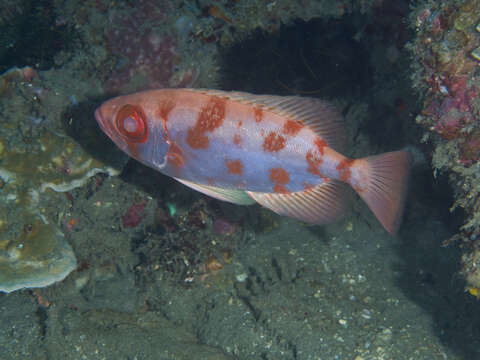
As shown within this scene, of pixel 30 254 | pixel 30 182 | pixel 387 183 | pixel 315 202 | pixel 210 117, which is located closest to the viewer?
pixel 210 117

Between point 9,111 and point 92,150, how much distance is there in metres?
0.87

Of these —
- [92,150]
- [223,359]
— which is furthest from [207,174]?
[223,359]

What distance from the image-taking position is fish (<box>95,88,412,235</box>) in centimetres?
245

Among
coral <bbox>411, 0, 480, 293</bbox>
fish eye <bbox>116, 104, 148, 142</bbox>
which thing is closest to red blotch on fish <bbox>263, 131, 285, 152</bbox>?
fish eye <bbox>116, 104, 148, 142</bbox>

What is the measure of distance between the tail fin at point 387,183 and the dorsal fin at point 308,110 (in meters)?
0.29

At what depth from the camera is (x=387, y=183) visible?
2.54 meters

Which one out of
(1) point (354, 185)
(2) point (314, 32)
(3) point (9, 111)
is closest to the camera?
(1) point (354, 185)

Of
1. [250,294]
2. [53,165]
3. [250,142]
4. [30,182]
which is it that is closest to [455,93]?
[250,142]

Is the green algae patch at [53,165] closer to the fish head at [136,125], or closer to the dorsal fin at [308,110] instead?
the fish head at [136,125]

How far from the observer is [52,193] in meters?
3.64

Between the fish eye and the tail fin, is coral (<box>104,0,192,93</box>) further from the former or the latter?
the tail fin

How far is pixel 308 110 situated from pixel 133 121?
136 centimetres

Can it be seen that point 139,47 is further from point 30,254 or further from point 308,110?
point 30,254

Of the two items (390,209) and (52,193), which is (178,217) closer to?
(52,193)
